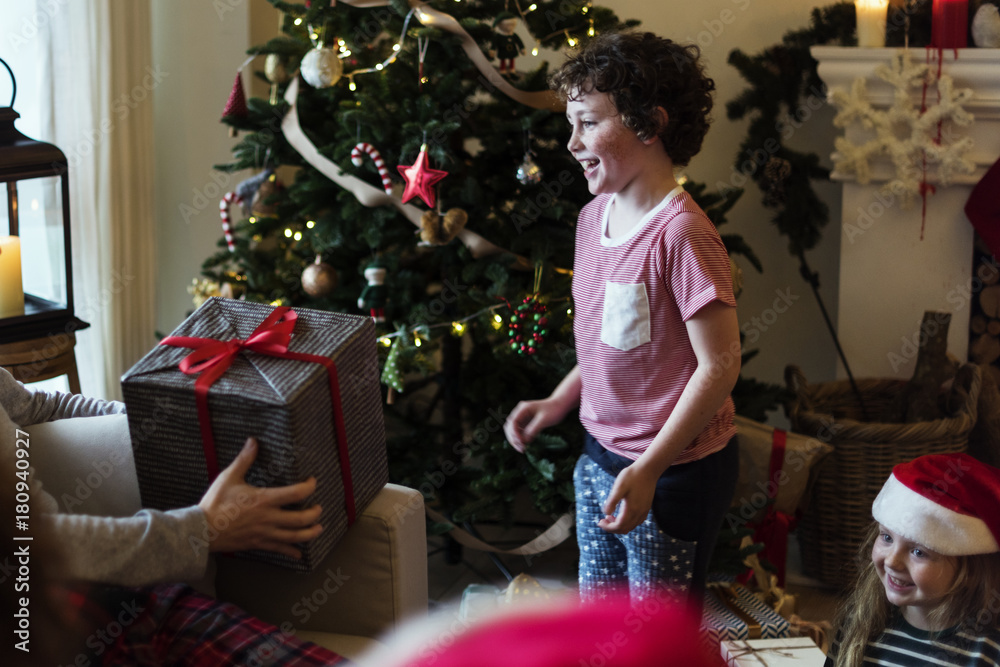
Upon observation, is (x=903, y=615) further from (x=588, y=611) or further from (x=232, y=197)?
(x=232, y=197)

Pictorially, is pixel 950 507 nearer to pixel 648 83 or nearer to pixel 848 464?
pixel 648 83

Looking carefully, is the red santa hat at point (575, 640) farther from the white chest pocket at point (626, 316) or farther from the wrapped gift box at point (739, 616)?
the wrapped gift box at point (739, 616)

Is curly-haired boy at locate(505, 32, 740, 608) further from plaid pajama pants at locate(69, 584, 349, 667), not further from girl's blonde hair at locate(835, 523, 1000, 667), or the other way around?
plaid pajama pants at locate(69, 584, 349, 667)

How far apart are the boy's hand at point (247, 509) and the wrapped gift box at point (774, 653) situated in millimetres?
831

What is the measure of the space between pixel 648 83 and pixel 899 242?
1670 millimetres

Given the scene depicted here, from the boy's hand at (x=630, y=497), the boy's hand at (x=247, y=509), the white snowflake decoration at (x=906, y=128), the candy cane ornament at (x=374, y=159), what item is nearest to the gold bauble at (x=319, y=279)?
the candy cane ornament at (x=374, y=159)

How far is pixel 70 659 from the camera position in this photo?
3.46 feet

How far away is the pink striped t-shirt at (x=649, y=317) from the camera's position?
4.15ft

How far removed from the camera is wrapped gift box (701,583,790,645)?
174 centimetres

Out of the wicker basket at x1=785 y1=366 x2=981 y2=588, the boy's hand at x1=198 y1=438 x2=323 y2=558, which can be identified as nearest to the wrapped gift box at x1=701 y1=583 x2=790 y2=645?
the wicker basket at x1=785 y1=366 x2=981 y2=588

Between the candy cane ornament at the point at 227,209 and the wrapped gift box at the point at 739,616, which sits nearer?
the wrapped gift box at the point at 739,616

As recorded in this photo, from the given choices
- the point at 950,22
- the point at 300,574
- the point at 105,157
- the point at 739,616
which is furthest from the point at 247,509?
the point at 950,22

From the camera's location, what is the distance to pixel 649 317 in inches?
51.4

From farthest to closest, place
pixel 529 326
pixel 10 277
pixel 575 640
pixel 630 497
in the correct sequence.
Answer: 1. pixel 529 326
2. pixel 10 277
3. pixel 630 497
4. pixel 575 640
